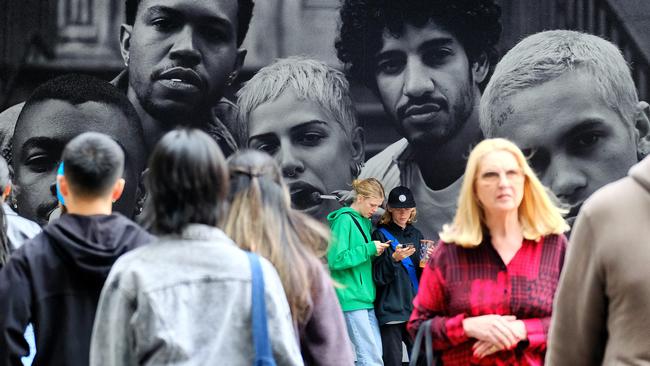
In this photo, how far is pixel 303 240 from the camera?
3.70 metres

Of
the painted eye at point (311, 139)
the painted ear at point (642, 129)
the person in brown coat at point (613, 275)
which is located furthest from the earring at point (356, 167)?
the person in brown coat at point (613, 275)

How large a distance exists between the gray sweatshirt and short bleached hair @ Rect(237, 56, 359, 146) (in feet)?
22.9

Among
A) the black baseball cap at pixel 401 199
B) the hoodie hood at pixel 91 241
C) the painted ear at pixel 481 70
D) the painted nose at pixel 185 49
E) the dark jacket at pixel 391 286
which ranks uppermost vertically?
the painted nose at pixel 185 49

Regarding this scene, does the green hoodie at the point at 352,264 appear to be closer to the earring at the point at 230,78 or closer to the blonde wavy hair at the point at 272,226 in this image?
the earring at the point at 230,78

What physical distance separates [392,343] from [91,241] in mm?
4211

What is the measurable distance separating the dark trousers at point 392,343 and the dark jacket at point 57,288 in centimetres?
413

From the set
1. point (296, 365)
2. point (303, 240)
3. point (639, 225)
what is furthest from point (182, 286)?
point (639, 225)

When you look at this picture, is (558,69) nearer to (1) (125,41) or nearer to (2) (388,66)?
(2) (388,66)

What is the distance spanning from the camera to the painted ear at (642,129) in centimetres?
995

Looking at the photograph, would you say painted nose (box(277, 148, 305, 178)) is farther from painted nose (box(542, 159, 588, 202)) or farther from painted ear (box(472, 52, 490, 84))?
painted nose (box(542, 159, 588, 202))

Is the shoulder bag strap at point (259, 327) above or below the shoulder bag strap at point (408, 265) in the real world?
above

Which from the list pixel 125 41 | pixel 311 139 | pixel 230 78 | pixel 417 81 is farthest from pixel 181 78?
pixel 417 81

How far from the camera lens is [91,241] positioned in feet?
12.6

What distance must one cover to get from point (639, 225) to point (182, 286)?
1.35 metres
